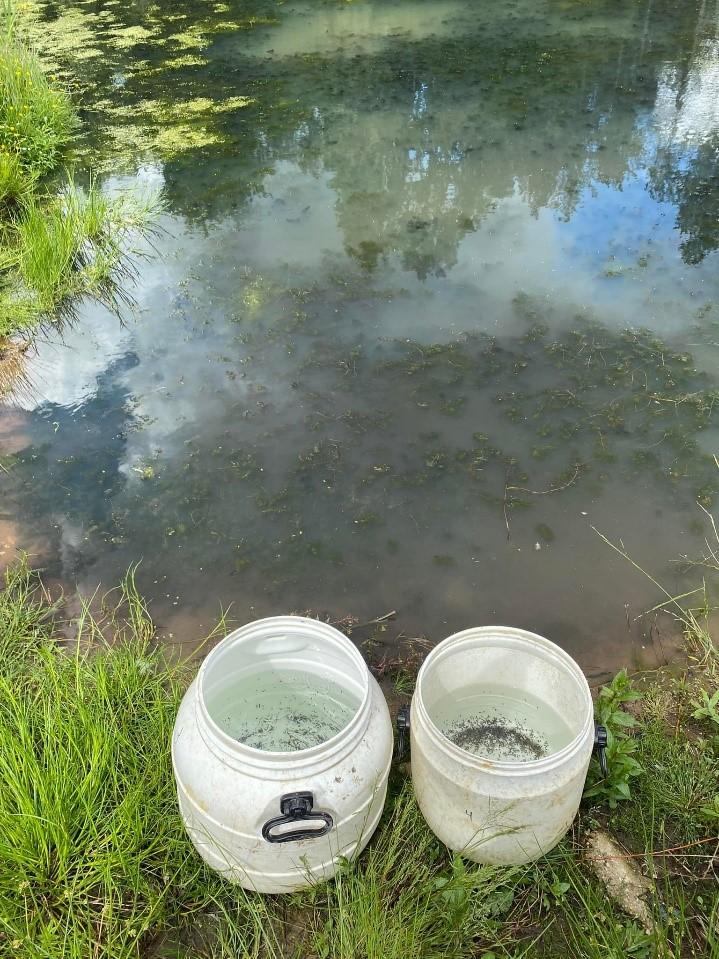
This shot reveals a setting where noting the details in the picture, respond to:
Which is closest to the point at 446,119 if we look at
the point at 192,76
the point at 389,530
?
the point at 192,76

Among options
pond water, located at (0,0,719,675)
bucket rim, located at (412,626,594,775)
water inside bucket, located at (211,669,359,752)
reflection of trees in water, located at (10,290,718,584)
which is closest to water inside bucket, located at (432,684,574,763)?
bucket rim, located at (412,626,594,775)

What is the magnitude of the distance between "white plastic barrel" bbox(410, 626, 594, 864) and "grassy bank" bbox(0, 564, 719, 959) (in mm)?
86

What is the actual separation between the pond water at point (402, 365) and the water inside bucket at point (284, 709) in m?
0.42

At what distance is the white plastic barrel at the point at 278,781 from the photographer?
1267 millimetres

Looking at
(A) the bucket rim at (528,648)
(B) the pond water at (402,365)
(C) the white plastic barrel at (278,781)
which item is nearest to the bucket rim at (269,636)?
(C) the white plastic barrel at (278,781)

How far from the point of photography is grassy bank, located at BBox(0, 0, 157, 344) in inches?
129

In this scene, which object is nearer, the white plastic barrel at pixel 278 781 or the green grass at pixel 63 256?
the white plastic barrel at pixel 278 781

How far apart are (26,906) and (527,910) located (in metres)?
0.98

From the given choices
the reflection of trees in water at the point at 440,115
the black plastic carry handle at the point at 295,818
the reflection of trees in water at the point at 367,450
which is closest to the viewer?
the black plastic carry handle at the point at 295,818

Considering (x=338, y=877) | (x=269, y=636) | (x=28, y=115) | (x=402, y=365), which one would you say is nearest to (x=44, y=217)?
(x=28, y=115)

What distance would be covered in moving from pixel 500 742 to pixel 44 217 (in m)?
3.35

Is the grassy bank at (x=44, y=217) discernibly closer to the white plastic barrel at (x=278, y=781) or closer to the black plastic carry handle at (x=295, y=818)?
the white plastic barrel at (x=278, y=781)

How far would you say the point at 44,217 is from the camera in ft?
11.8

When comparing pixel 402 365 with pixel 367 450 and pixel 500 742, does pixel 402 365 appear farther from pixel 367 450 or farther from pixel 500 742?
pixel 500 742
